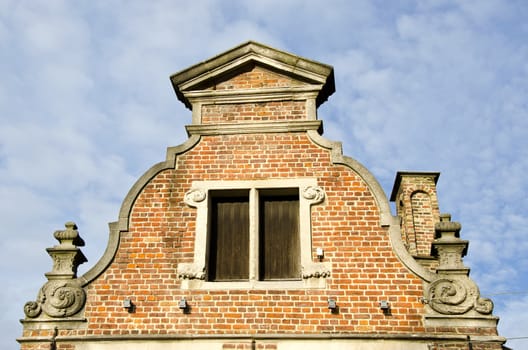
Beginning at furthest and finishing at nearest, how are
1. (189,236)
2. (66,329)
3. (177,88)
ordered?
(177,88) < (189,236) < (66,329)

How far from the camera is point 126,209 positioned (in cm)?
958

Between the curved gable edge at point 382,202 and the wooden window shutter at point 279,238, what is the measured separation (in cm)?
94

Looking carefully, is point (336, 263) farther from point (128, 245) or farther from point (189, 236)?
Result: point (128, 245)

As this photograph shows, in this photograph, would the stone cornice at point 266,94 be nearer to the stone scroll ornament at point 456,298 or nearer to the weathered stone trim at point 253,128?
the weathered stone trim at point 253,128

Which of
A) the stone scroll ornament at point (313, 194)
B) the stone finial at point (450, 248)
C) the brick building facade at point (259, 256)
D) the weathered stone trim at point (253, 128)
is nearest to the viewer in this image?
the brick building facade at point (259, 256)

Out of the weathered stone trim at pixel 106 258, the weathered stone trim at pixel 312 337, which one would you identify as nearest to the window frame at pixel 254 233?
the weathered stone trim at pixel 312 337

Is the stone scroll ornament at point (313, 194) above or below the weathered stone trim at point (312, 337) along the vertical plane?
above

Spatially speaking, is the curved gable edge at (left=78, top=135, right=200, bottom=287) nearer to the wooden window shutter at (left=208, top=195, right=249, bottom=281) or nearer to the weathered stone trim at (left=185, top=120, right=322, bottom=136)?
the weathered stone trim at (left=185, top=120, right=322, bottom=136)

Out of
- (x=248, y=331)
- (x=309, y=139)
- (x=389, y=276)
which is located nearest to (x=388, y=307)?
(x=389, y=276)

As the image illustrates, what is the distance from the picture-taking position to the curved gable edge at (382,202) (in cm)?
880

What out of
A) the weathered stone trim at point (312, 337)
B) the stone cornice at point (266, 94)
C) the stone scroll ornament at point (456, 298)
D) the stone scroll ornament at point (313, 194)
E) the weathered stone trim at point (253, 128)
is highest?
the stone cornice at point (266, 94)

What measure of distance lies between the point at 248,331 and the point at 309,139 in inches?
127

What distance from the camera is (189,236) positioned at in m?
9.29

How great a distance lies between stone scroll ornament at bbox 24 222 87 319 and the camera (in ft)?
29.0
